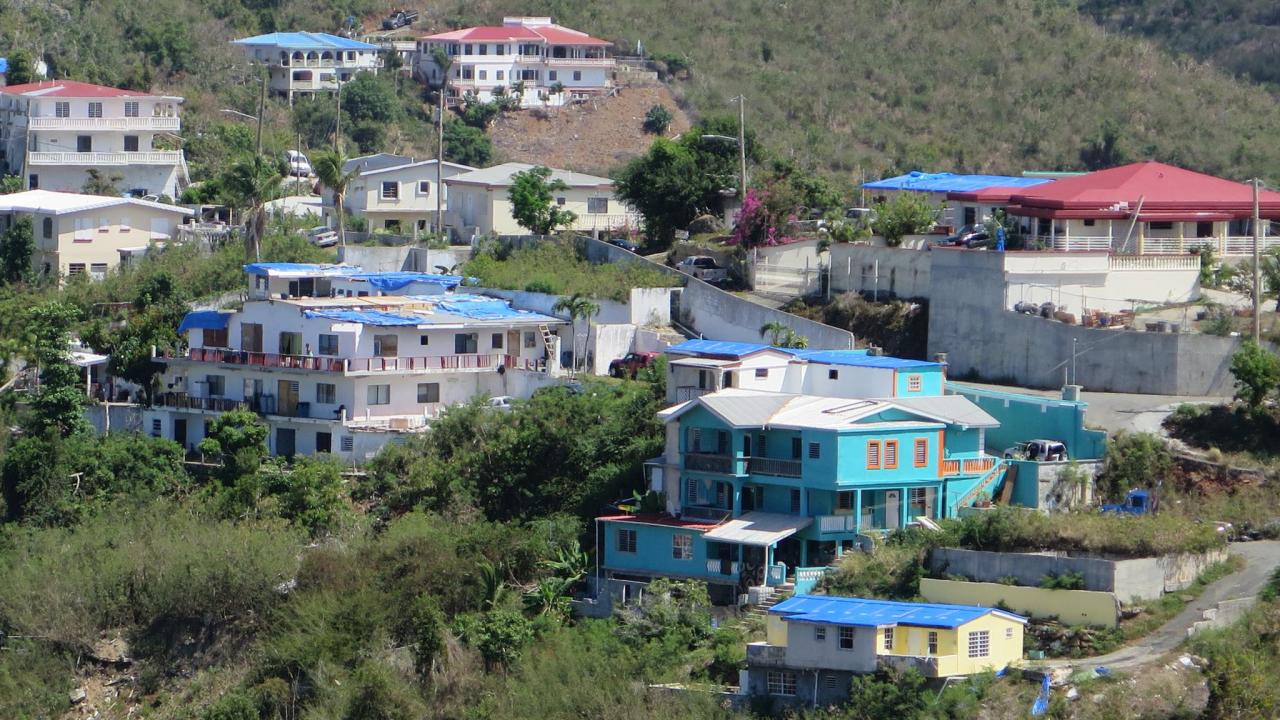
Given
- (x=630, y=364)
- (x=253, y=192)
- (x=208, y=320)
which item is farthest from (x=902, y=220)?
(x=253, y=192)

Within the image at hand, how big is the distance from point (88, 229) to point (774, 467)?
29.7 m

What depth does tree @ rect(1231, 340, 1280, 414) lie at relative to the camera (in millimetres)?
49594

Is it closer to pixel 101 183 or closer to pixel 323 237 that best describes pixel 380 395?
pixel 323 237

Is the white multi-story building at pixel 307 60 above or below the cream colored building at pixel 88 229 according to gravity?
above

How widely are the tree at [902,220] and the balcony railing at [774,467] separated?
517 inches

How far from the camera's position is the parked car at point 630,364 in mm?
59188

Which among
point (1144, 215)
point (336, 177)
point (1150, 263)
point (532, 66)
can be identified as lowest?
point (1150, 263)

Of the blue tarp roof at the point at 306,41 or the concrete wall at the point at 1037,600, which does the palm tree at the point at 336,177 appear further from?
the concrete wall at the point at 1037,600

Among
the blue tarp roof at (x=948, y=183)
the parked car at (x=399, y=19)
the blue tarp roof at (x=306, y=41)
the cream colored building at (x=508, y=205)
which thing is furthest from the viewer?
the parked car at (x=399, y=19)

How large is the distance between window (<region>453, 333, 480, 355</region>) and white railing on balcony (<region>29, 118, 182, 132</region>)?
2467 cm

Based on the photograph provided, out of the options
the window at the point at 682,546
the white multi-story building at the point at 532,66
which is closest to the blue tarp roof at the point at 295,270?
the window at the point at 682,546

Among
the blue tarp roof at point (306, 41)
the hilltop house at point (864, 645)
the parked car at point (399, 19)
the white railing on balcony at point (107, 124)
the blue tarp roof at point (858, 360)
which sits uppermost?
the parked car at point (399, 19)

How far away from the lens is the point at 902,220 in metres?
61.0

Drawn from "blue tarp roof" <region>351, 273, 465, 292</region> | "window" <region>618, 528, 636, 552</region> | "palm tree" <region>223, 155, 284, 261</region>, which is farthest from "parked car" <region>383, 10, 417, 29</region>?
"window" <region>618, 528, 636, 552</region>
